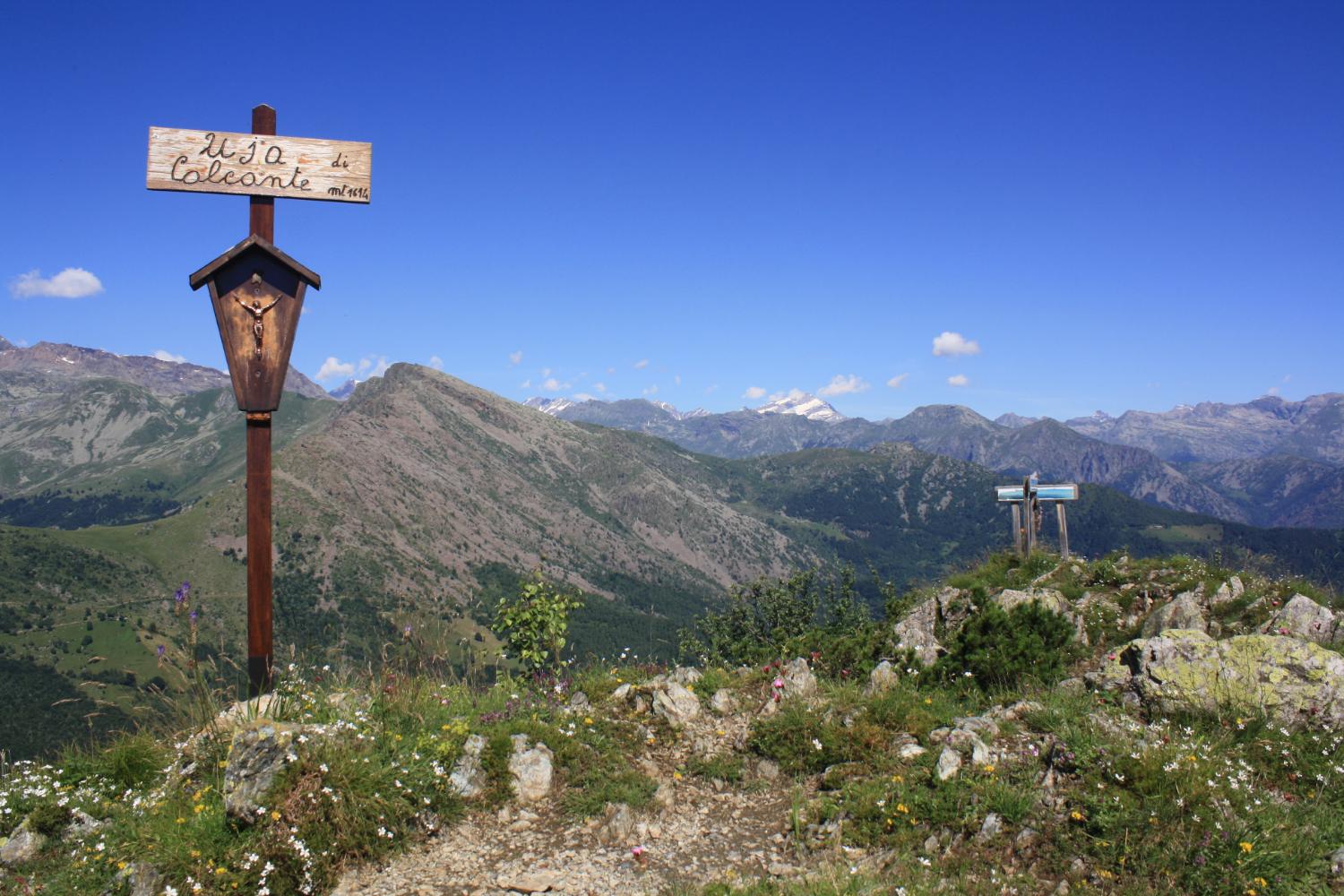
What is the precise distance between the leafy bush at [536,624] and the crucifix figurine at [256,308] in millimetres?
5204

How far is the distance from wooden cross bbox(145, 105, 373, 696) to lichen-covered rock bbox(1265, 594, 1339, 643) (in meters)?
12.5

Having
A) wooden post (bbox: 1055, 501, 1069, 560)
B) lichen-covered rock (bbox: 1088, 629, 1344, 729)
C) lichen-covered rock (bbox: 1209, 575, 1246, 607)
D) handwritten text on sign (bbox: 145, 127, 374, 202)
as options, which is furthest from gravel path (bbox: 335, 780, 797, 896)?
wooden post (bbox: 1055, 501, 1069, 560)

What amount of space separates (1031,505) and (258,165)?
17.8 meters

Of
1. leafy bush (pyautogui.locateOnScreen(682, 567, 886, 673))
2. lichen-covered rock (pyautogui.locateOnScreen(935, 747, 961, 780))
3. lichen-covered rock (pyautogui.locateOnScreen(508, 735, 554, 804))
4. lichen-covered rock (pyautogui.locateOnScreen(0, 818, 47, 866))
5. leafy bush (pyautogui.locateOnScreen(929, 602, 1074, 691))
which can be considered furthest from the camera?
leafy bush (pyautogui.locateOnScreen(682, 567, 886, 673))

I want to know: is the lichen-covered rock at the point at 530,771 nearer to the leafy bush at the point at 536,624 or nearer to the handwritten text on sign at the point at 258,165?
the leafy bush at the point at 536,624

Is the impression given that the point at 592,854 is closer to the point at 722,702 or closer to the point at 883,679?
the point at 722,702

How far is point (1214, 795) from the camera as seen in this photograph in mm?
6145

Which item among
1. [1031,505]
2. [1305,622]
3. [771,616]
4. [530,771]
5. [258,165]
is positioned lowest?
[771,616]

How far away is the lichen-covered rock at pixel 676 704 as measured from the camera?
8562 mm

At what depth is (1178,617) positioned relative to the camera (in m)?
11.6

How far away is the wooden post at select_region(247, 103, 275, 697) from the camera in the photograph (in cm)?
748

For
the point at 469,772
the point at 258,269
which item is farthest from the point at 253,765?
the point at 258,269

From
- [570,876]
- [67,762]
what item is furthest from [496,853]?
[67,762]

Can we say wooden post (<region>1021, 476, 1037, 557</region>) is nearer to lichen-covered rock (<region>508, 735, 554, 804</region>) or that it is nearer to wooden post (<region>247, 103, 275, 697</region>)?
lichen-covered rock (<region>508, 735, 554, 804</region>)
